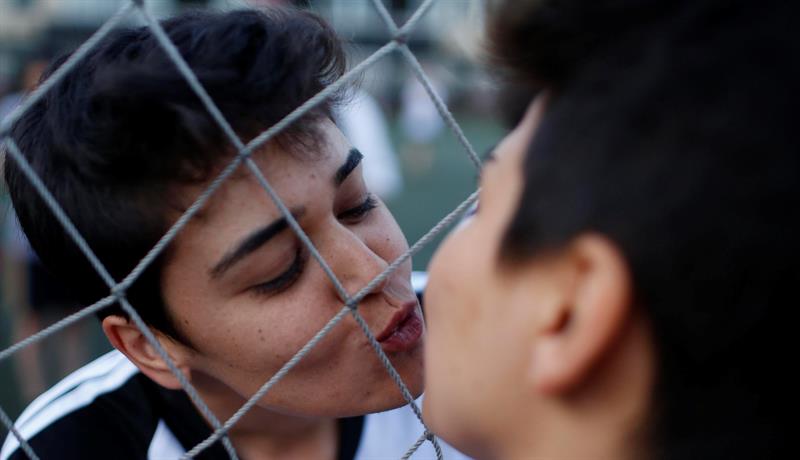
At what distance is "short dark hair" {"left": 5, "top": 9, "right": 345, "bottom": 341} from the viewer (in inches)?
24.9

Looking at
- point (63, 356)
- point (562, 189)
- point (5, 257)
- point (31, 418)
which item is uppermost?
point (562, 189)

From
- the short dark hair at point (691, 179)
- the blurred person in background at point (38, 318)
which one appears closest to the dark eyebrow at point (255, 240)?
the short dark hair at point (691, 179)

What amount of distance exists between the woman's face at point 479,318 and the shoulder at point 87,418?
0.48 meters

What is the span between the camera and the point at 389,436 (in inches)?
34.9

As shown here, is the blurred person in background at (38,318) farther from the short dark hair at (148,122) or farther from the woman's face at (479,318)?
the woman's face at (479,318)

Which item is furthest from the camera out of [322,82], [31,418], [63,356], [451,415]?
[63,356]

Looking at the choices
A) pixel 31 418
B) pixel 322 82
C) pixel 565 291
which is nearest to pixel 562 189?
pixel 565 291

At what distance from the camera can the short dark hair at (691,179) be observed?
37 cm

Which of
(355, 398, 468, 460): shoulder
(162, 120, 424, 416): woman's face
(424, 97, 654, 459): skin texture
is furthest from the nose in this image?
(355, 398, 468, 460): shoulder

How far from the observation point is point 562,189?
1.32ft

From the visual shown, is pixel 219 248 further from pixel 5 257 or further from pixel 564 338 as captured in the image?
pixel 5 257

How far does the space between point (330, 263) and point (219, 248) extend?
0.29 feet

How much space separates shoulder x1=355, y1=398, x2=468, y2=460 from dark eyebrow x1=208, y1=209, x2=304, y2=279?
30 centimetres

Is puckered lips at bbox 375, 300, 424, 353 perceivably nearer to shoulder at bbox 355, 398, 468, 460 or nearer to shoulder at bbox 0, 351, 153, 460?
shoulder at bbox 355, 398, 468, 460
